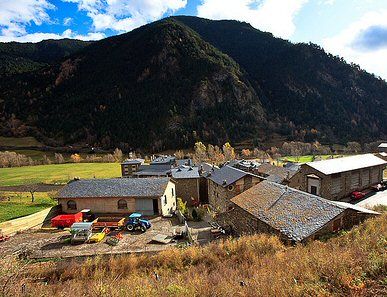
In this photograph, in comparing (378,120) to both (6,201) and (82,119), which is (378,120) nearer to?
(82,119)

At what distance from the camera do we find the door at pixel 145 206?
30.0m

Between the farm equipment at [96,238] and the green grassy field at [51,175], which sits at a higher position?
the farm equipment at [96,238]

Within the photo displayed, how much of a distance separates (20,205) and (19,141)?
131 metres

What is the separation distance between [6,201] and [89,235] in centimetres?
2088

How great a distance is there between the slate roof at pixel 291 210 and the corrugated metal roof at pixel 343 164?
12.7 m

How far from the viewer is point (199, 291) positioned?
306 inches

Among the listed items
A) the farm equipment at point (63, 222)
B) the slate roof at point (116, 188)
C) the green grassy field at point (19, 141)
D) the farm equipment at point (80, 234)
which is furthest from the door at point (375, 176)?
the green grassy field at point (19, 141)

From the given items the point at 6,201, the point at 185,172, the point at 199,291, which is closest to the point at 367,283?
the point at 199,291

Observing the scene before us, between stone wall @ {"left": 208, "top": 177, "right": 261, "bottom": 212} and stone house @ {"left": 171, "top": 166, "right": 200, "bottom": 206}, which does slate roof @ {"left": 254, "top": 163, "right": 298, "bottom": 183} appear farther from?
stone house @ {"left": 171, "top": 166, "right": 200, "bottom": 206}

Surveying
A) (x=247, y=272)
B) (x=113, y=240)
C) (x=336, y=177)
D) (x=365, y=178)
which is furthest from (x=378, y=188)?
(x=247, y=272)

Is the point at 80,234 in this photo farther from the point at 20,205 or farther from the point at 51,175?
the point at 51,175

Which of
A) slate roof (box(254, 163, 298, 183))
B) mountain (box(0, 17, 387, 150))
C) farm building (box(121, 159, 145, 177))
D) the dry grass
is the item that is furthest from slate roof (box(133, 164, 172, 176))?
mountain (box(0, 17, 387, 150))

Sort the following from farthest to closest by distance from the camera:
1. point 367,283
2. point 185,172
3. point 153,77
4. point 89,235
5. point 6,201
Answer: point 153,77, point 185,172, point 6,201, point 89,235, point 367,283

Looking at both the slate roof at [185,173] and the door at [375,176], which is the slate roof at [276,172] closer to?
the door at [375,176]
